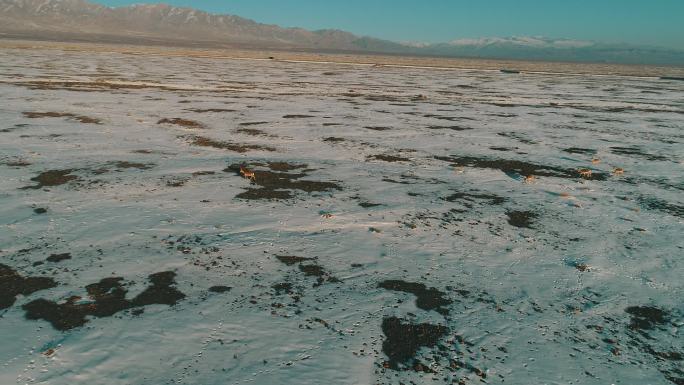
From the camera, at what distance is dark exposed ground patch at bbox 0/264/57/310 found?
3893 millimetres

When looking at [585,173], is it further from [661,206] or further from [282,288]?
[282,288]

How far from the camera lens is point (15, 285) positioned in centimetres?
409

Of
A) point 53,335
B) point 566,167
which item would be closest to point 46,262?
point 53,335

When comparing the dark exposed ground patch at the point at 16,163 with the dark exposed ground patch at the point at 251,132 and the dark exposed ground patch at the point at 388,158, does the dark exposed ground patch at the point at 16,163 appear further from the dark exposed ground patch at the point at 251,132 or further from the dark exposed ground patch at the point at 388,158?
the dark exposed ground patch at the point at 388,158

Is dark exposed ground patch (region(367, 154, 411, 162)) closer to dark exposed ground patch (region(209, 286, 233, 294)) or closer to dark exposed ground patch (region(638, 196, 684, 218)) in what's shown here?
dark exposed ground patch (region(638, 196, 684, 218))

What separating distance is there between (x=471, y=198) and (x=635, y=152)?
6074 millimetres

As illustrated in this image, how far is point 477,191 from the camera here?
287 inches

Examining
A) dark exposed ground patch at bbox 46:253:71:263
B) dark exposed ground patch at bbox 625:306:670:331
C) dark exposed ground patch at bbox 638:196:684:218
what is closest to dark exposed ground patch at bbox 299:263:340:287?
dark exposed ground patch at bbox 46:253:71:263

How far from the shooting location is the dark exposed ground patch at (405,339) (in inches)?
132

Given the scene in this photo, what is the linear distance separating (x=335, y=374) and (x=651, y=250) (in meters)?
4.38

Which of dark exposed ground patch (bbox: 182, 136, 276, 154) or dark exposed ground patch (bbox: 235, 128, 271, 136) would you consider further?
dark exposed ground patch (bbox: 235, 128, 271, 136)

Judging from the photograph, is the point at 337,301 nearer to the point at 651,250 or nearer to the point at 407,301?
the point at 407,301

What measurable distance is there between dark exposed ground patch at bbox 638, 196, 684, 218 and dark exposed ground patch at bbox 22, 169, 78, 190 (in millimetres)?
8923

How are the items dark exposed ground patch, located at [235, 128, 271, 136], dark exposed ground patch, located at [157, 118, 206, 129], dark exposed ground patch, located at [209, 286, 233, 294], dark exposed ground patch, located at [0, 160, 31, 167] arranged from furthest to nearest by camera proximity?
1. dark exposed ground patch, located at [157, 118, 206, 129]
2. dark exposed ground patch, located at [235, 128, 271, 136]
3. dark exposed ground patch, located at [0, 160, 31, 167]
4. dark exposed ground patch, located at [209, 286, 233, 294]
